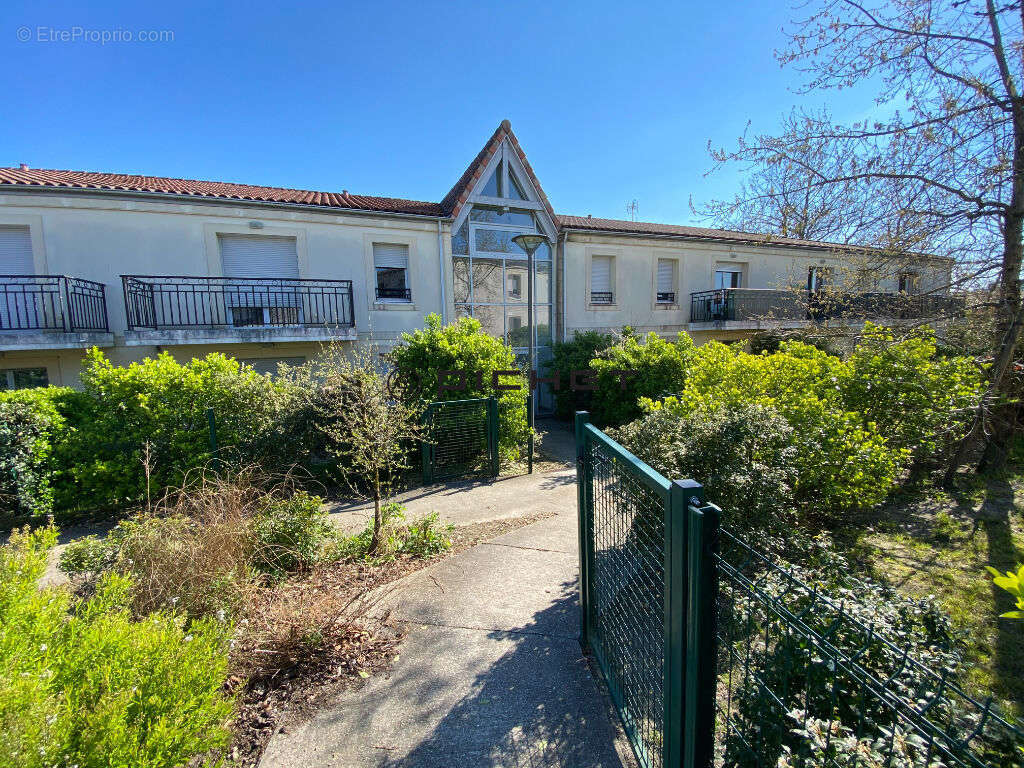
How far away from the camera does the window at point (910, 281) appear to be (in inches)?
226

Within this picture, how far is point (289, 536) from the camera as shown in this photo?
4.20 meters

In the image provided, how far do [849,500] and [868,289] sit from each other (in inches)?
127

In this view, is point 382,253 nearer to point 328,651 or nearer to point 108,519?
point 108,519

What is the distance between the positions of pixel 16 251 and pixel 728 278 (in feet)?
69.2

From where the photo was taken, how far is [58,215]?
31.0 feet

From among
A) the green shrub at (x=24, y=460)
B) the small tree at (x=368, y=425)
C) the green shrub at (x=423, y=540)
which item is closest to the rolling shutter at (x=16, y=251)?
the green shrub at (x=24, y=460)

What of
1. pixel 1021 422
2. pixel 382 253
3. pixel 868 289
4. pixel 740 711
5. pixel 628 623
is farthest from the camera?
pixel 382 253

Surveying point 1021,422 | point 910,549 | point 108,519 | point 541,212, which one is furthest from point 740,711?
point 541,212

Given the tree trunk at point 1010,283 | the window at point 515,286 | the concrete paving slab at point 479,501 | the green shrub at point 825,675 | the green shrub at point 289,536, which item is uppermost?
the window at point 515,286

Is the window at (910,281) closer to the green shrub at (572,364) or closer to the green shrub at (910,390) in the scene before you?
the green shrub at (910,390)

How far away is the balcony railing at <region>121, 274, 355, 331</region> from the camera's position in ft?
33.0

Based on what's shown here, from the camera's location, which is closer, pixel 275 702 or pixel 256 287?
pixel 275 702

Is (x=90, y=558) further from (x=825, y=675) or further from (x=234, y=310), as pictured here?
(x=234, y=310)

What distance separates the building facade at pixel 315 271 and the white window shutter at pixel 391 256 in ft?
0.12
